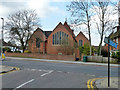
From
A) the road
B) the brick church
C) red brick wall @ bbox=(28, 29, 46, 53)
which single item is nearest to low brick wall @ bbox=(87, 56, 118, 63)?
the road

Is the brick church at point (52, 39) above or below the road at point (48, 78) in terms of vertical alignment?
above

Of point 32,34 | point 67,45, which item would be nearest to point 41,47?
point 32,34

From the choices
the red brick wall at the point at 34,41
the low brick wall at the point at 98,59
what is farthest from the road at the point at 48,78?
the red brick wall at the point at 34,41

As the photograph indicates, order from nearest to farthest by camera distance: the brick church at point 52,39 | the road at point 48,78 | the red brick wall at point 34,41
A: the road at point 48,78 → the red brick wall at point 34,41 → the brick church at point 52,39

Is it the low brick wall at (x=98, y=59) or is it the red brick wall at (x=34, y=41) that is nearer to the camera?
the low brick wall at (x=98, y=59)

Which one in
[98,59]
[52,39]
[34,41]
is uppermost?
[52,39]

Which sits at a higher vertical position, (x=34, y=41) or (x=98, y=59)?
(x=34, y=41)

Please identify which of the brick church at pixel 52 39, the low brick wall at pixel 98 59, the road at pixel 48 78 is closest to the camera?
the road at pixel 48 78

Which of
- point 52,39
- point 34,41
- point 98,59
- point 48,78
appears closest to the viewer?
point 48,78

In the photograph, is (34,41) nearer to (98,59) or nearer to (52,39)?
(52,39)

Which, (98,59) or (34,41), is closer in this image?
(98,59)

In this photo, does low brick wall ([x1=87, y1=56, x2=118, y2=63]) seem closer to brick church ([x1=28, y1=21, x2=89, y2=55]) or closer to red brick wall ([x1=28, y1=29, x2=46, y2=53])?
brick church ([x1=28, y1=21, x2=89, y2=55])

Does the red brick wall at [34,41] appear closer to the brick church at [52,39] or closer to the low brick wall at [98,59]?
the brick church at [52,39]

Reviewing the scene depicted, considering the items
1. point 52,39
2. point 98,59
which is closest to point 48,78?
point 98,59
